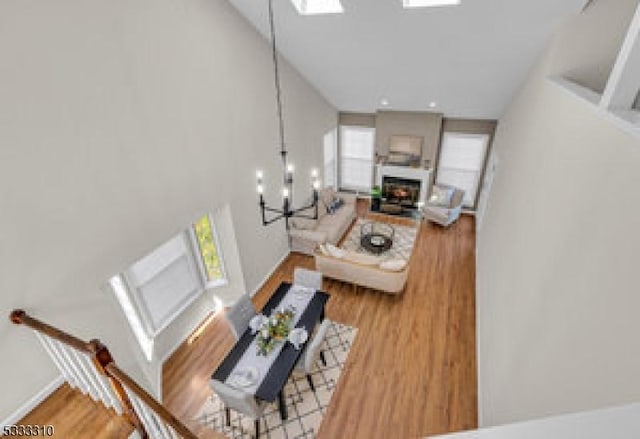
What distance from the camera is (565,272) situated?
2.03 metres

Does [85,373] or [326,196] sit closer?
[85,373]

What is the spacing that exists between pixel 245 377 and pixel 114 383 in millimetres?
1609

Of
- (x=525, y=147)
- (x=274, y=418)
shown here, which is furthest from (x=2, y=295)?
(x=525, y=147)

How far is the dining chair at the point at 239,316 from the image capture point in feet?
13.3

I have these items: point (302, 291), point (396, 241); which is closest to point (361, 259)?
point (302, 291)

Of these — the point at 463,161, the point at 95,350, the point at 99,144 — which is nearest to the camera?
the point at 95,350

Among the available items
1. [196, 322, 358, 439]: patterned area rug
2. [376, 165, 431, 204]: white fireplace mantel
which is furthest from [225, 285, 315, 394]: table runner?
[376, 165, 431, 204]: white fireplace mantel

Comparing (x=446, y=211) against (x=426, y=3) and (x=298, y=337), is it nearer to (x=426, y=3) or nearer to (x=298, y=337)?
(x=426, y=3)

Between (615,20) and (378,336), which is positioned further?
(378,336)

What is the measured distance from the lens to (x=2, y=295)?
2.43 metres

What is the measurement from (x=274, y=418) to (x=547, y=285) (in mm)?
3538

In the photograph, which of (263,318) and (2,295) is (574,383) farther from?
(2,295)

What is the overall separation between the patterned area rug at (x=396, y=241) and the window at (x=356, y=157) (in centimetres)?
197

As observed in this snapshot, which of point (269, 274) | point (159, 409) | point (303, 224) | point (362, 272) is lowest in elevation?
point (269, 274)
